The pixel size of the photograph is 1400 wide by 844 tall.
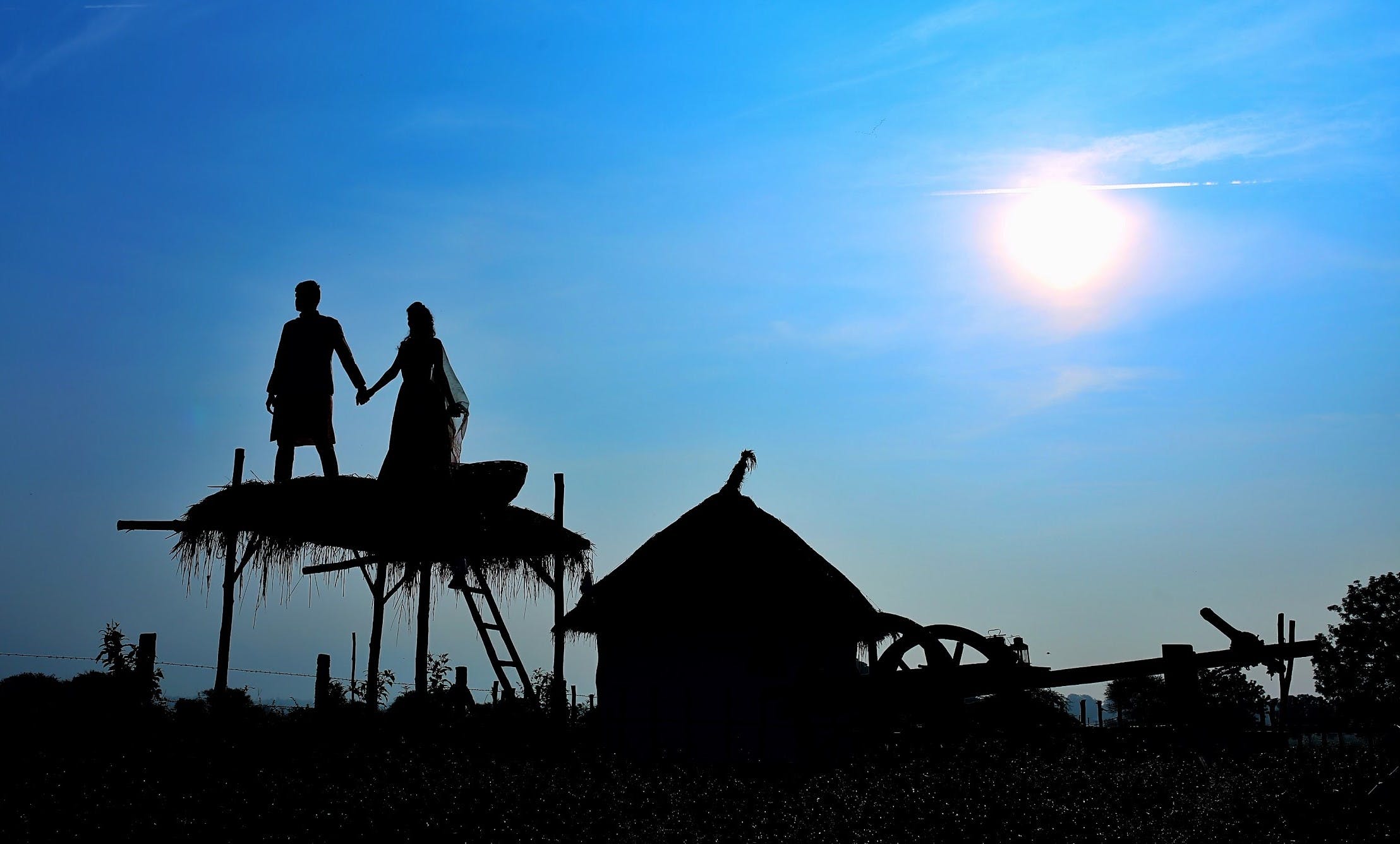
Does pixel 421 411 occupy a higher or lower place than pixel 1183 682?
higher

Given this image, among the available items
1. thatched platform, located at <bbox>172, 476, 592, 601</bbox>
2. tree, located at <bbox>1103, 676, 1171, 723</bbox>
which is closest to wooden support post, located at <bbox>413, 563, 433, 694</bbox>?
thatched platform, located at <bbox>172, 476, 592, 601</bbox>

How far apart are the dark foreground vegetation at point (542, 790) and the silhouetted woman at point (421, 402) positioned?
3.21 m

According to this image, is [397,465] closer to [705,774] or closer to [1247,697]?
[705,774]

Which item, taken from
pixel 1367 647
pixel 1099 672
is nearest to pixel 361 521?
pixel 1099 672

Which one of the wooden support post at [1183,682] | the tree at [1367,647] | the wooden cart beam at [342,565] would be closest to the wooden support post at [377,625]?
the wooden cart beam at [342,565]

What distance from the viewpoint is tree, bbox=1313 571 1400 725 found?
57000mm

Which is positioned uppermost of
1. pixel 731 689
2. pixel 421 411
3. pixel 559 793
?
pixel 421 411

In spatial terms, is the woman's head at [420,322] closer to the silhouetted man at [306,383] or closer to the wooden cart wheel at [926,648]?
the silhouetted man at [306,383]

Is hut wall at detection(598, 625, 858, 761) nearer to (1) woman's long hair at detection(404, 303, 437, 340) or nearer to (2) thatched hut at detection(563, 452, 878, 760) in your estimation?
(2) thatched hut at detection(563, 452, 878, 760)

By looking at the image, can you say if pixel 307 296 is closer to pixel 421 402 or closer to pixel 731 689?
pixel 421 402

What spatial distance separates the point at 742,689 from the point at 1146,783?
5.87 m

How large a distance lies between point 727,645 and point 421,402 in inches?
216

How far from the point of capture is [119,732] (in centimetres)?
1412

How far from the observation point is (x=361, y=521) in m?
15.6
